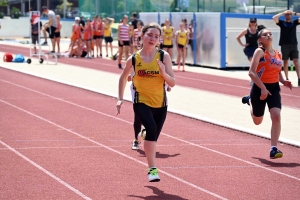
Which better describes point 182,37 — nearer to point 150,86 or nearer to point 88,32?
point 88,32

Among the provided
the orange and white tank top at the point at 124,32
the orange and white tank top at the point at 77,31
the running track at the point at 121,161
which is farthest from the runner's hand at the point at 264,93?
the orange and white tank top at the point at 77,31

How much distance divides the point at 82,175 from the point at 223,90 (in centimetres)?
1158

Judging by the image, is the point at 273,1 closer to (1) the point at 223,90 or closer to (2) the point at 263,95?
(1) the point at 223,90

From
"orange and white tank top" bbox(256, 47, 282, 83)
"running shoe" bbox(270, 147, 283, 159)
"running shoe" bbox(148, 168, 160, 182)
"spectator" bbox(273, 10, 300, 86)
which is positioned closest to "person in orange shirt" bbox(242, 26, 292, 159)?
"orange and white tank top" bbox(256, 47, 282, 83)

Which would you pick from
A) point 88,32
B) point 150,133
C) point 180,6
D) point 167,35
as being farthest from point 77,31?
point 150,133

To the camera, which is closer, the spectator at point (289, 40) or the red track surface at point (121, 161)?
the red track surface at point (121, 161)

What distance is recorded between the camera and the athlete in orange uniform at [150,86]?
8.16m

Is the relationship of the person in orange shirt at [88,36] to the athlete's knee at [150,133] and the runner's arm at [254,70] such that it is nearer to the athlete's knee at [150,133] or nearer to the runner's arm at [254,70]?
the runner's arm at [254,70]

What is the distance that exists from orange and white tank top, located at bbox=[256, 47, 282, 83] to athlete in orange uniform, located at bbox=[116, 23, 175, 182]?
87.5 inches

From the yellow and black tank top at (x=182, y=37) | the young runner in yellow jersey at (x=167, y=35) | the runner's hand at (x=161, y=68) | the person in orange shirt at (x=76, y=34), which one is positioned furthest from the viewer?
the person in orange shirt at (x=76, y=34)

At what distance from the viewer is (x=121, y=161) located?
9703 millimetres

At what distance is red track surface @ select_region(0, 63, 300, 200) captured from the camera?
26.0 ft

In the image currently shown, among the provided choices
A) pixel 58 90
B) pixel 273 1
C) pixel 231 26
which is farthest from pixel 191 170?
pixel 273 1

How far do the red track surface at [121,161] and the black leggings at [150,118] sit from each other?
1.86 ft
